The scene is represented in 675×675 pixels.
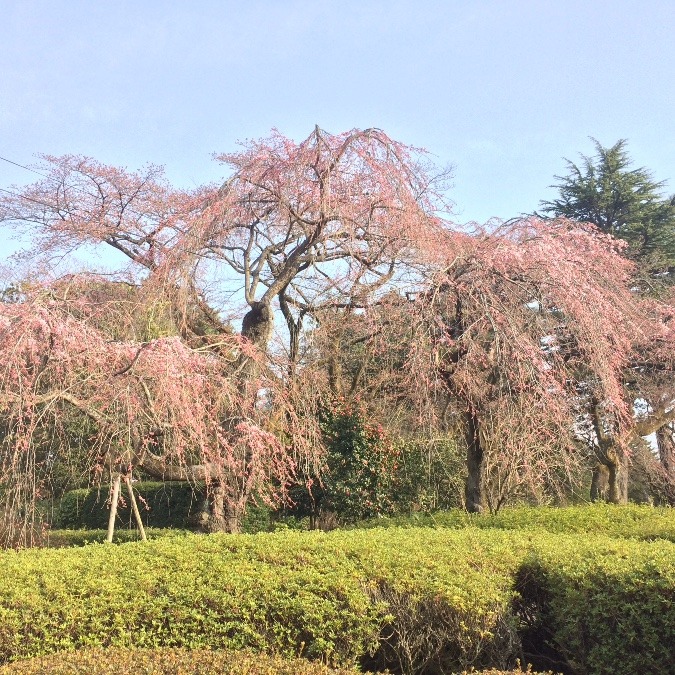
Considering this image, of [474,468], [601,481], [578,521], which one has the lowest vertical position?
[578,521]

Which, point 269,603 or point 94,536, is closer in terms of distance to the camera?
point 269,603

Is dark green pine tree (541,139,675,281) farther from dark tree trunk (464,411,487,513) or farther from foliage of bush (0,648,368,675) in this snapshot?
foliage of bush (0,648,368,675)

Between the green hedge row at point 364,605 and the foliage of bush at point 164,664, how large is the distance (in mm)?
362

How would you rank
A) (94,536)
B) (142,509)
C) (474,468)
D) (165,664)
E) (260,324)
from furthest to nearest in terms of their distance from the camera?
(142,509), (94,536), (474,468), (260,324), (165,664)

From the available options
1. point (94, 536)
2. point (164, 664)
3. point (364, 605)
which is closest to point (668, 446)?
point (94, 536)

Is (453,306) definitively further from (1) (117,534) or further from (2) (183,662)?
(1) (117,534)

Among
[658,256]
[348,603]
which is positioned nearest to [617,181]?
[658,256]

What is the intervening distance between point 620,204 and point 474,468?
30.5 ft

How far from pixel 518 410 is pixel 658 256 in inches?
318

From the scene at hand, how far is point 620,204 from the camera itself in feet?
49.0

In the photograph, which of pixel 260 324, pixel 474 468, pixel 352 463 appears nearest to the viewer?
pixel 260 324

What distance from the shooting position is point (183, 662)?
272 centimetres

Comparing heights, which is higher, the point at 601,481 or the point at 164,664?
the point at 601,481

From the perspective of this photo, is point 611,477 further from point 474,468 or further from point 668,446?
point 474,468
